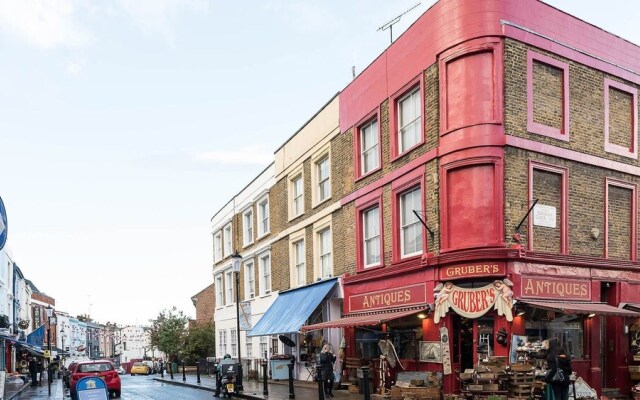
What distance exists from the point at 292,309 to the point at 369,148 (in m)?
7.38

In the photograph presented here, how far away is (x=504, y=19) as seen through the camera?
56.7 feet

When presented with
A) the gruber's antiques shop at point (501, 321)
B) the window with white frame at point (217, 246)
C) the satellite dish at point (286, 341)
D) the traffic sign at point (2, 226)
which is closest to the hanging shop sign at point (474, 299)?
the gruber's antiques shop at point (501, 321)

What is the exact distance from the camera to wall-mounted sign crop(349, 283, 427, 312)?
18.6 metres

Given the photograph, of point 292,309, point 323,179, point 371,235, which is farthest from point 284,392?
point 323,179

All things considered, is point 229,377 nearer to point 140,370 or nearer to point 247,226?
point 247,226

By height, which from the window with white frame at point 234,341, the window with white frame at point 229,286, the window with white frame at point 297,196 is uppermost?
the window with white frame at point 297,196

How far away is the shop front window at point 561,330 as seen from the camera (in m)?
17.1

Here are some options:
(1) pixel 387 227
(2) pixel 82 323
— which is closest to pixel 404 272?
(1) pixel 387 227

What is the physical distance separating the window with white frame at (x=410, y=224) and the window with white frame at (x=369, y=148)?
216 cm

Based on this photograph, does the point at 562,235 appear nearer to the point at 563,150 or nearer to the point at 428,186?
the point at 563,150

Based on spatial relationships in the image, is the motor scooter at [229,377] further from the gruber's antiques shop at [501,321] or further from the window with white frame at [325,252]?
the window with white frame at [325,252]

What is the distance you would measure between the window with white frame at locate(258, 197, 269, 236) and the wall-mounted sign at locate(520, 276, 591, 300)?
17.8 meters

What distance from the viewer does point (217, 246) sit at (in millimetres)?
42625

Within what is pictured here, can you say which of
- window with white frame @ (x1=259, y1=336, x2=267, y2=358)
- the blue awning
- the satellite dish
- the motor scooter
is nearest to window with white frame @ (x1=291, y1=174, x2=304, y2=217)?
the blue awning
